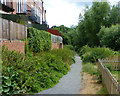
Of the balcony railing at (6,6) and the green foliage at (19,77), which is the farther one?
the balcony railing at (6,6)

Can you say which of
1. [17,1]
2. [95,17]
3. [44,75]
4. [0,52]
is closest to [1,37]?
[0,52]

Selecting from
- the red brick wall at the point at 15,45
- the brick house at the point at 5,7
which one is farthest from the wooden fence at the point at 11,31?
the brick house at the point at 5,7

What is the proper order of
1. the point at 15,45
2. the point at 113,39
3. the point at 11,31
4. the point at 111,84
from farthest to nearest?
the point at 113,39 < the point at 11,31 < the point at 15,45 < the point at 111,84

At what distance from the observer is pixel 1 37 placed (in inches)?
281

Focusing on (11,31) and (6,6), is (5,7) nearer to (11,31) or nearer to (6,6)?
(6,6)

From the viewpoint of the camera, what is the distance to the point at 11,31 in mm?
8219

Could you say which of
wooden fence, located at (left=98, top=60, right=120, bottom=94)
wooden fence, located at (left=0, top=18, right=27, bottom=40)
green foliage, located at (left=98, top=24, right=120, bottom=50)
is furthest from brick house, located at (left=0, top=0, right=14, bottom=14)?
green foliage, located at (left=98, top=24, right=120, bottom=50)

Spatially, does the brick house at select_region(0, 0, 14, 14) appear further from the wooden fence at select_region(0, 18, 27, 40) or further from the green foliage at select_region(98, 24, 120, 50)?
the green foliage at select_region(98, 24, 120, 50)

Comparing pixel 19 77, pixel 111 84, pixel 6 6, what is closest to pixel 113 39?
pixel 6 6

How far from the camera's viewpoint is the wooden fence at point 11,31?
7.32 meters

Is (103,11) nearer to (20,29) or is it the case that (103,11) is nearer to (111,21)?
(111,21)

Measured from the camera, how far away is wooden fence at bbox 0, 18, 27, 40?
7.32 meters

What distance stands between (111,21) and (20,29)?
67.5 feet

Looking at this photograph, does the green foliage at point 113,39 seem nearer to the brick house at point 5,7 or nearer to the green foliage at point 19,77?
the brick house at point 5,7
